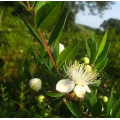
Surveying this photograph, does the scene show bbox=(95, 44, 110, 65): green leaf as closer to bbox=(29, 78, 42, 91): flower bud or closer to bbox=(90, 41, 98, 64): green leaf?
bbox=(90, 41, 98, 64): green leaf

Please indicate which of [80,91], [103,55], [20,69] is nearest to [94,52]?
[103,55]

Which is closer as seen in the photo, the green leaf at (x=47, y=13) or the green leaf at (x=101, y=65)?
the green leaf at (x=47, y=13)

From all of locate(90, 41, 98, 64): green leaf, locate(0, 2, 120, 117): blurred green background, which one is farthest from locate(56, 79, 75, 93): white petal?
locate(0, 2, 120, 117): blurred green background

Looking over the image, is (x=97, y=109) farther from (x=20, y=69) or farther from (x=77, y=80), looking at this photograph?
(x=20, y=69)

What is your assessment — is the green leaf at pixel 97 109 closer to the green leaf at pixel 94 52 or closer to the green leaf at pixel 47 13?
the green leaf at pixel 94 52

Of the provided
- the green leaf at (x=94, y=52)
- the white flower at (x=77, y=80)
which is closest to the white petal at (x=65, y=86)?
the white flower at (x=77, y=80)

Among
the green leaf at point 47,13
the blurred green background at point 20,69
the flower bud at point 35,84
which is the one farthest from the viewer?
the blurred green background at point 20,69
